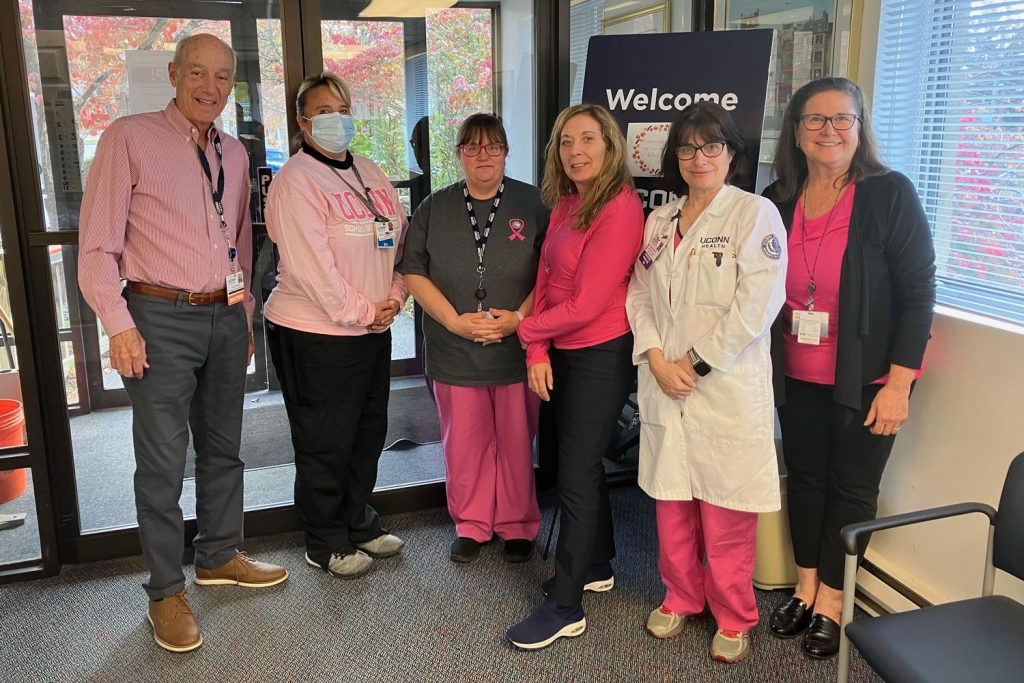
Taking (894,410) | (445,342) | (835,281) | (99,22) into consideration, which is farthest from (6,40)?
(894,410)

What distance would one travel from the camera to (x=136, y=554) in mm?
2975

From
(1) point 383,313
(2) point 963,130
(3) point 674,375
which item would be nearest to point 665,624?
(3) point 674,375

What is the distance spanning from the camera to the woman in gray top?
2.64 m

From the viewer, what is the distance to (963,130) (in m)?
2.42

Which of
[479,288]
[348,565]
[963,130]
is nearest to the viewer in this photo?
[963,130]

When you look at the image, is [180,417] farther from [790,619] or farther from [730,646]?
[790,619]

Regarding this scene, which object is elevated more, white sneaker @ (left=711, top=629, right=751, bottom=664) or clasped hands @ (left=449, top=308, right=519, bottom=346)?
clasped hands @ (left=449, top=308, right=519, bottom=346)

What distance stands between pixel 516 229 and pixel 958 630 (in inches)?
65.7

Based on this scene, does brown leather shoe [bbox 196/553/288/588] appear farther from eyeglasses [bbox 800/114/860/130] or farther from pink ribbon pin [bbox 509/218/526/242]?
eyeglasses [bbox 800/114/860/130]

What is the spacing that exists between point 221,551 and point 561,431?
1270mm

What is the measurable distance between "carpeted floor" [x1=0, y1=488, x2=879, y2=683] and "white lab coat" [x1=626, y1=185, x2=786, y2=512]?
50 centimetres

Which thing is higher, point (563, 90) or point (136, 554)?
point (563, 90)

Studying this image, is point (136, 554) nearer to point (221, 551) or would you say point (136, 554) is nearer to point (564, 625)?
point (221, 551)

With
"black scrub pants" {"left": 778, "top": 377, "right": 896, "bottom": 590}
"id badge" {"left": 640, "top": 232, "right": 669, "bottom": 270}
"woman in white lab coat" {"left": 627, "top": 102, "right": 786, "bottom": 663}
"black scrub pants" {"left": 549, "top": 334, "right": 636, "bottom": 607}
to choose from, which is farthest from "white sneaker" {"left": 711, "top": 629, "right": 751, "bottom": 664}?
"id badge" {"left": 640, "top": 232, "right": 669, "bottom": 270}
